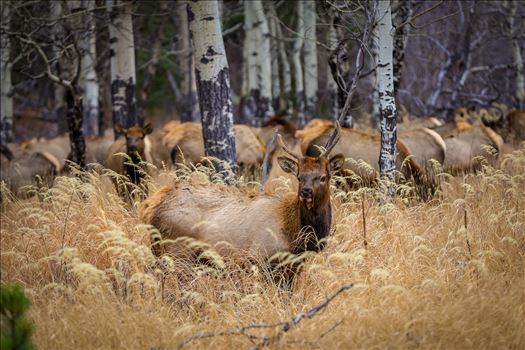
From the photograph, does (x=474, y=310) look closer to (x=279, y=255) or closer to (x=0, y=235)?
(x=279, y=255)

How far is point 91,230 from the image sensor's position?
6.91 m

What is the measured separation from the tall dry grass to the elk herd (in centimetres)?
30

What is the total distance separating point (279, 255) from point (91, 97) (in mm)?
14734

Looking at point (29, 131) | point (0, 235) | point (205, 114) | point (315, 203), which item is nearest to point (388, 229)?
point (315, 203)

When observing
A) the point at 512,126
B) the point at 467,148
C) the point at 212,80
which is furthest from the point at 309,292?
the point at 512,126

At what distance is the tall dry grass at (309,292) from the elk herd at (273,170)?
0.30 m

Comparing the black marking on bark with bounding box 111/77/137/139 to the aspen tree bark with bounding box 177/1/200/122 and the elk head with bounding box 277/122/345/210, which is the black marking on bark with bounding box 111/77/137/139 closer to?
the elk head with bounding box 277/122/345/210

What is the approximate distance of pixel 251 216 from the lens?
6148 millimetres

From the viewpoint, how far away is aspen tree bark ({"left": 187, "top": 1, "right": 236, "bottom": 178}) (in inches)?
318

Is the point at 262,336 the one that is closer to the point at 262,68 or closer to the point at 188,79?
the point at 262,68

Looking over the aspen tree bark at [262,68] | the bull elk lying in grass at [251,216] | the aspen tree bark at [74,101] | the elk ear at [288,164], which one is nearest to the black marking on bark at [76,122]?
the aspen tree bark at [74,101]

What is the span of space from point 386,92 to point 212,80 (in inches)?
80.0

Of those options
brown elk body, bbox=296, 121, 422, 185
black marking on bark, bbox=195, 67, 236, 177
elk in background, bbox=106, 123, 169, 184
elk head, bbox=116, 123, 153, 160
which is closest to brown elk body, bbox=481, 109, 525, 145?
brown elk body, bbox=296, 121, 422, 185

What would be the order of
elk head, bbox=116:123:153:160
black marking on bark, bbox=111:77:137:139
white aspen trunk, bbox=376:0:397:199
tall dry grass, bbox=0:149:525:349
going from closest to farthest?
1. tall dry grass, bbox=0:149:525:349
2. white aspen trunk, bbox=376:0:397:199
3. elk head, bbox=116:123:153:160
4. black marking on bark, bbox=111:77:137:139
